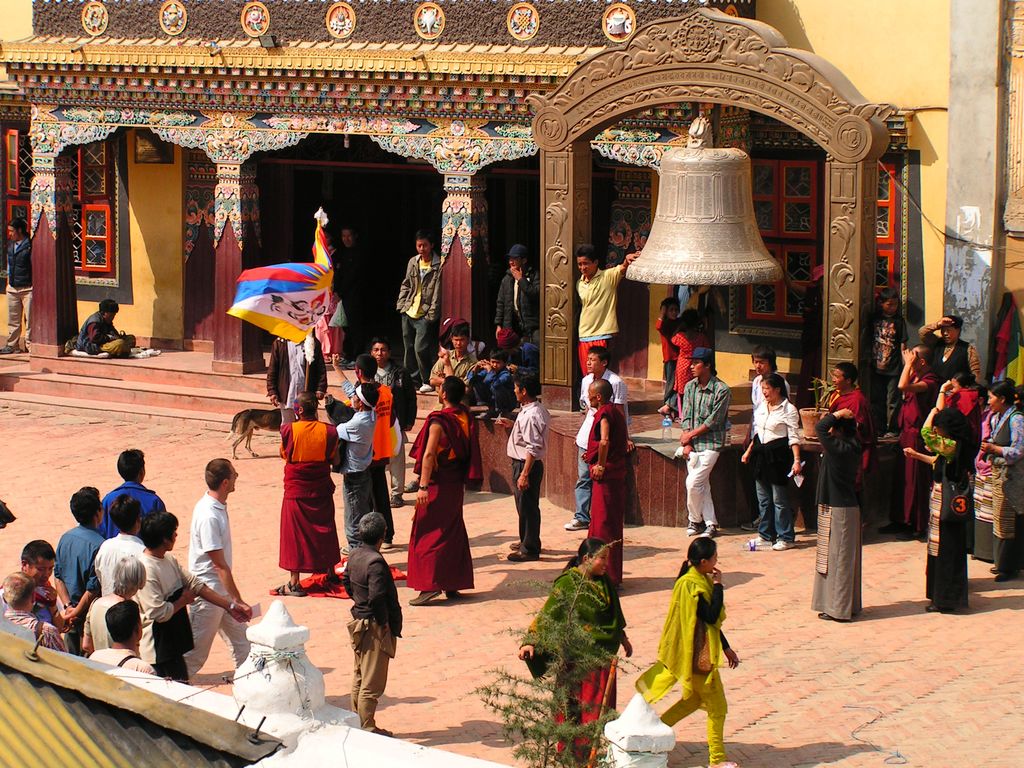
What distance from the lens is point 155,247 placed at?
21.2 metres

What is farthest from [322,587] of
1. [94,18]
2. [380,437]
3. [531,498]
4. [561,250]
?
[94,18]

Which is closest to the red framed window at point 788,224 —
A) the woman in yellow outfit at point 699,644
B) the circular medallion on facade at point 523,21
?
the circular medallion on facade at point 523,21

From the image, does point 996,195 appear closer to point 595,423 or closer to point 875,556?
point 875,556

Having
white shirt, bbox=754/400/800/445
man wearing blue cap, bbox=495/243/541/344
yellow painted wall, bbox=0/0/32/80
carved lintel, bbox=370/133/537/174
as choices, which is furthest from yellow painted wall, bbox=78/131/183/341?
white shirt, bbox=754/400/800/445

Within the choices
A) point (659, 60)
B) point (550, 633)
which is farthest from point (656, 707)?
point (659, 60)

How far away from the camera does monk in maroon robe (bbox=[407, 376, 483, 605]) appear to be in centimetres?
1243

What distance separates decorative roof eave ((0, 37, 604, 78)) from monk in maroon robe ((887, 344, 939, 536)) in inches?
186

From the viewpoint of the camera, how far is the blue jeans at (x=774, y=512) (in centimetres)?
1379

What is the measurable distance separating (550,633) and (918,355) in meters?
6.50

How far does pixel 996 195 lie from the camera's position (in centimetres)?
1630

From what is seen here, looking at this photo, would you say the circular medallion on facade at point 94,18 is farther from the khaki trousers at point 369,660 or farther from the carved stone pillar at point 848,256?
the khaki trousers at point 369,660

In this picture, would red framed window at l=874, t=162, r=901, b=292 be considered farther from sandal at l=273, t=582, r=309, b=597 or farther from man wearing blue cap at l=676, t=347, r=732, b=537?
sandal at l=273, t=582, r=309, b=597

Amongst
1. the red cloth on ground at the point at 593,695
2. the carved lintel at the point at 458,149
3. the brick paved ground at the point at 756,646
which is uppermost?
the carved lintel at the point at 458,149

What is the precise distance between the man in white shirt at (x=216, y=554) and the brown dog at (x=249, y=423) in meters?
6.56
